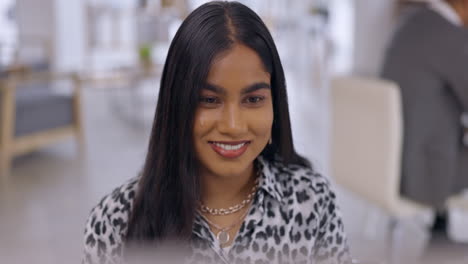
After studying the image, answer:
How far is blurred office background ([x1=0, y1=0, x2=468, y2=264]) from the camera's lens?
104 inches

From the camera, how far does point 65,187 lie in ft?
13.1

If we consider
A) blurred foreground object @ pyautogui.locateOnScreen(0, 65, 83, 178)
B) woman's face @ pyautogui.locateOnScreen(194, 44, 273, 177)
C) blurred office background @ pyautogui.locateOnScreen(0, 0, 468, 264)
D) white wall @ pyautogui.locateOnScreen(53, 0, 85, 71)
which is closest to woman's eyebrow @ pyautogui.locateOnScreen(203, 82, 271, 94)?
woman's face @ pyautogui.locateOnScreen(194, 44, 273, 177)

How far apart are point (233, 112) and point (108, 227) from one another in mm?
298

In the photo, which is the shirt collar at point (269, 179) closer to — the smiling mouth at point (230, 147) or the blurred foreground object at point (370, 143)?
the smiling mouth at point (230, 147)

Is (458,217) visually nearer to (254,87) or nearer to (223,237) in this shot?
(223,237)

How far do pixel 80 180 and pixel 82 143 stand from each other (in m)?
0.92

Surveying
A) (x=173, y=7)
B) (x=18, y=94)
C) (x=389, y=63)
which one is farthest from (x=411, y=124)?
(x=173, y=7)

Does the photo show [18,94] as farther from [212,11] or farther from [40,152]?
[212,11]

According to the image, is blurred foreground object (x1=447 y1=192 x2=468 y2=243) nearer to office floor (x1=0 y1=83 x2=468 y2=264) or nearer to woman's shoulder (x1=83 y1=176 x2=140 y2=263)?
office floor (x1=0 y1=83 x2=468 y2=264)

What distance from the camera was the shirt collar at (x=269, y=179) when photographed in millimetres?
918

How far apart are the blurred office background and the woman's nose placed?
0.17 meters

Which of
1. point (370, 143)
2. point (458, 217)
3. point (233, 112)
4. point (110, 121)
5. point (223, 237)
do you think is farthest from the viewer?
point (110, 121)

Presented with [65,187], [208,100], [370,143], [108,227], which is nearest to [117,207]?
[108,227]

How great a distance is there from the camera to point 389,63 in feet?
8.55
